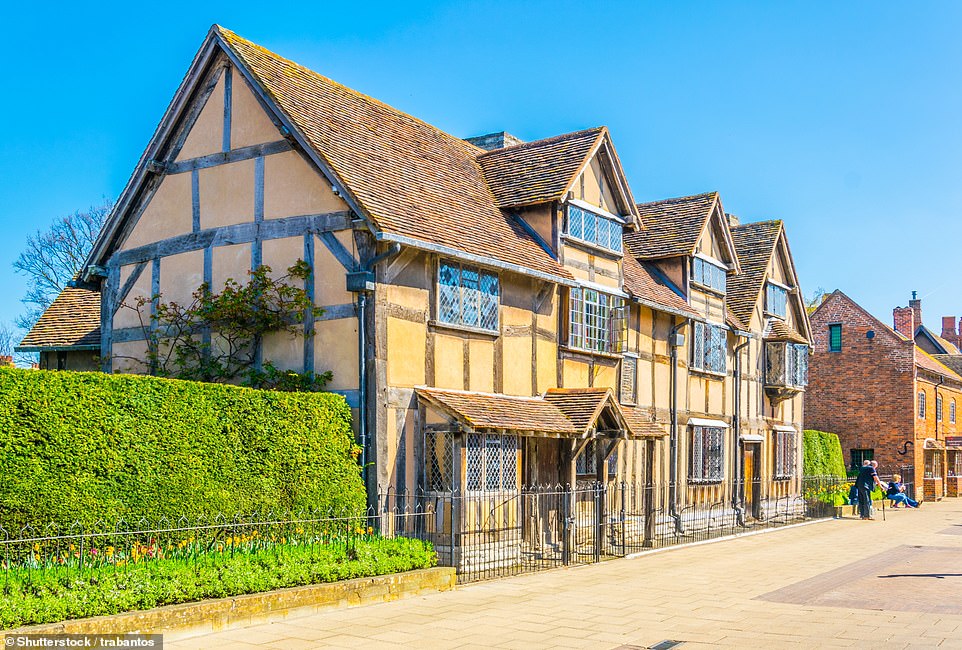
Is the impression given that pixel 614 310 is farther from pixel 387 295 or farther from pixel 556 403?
pixel 387 295

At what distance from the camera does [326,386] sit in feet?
54.6

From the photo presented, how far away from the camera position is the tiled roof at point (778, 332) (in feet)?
102

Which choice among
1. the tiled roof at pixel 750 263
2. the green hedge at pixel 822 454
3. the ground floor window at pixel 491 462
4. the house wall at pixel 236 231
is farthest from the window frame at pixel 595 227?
the green hedge at pixel 822 454

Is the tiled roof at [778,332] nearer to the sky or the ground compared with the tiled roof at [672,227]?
nearer to the ground

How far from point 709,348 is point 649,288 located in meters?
3.68

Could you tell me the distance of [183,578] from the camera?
1145cm

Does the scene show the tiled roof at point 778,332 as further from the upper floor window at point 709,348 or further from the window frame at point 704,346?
the window frame at point 704,346

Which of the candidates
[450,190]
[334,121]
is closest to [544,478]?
[450,190]

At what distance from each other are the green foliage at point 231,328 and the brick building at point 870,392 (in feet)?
99.0

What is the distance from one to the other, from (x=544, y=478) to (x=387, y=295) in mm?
5489

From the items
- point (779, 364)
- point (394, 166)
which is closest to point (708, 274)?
point (779, 364)

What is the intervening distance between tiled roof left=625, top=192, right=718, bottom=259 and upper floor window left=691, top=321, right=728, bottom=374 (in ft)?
7.02

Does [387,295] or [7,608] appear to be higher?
[387,295]

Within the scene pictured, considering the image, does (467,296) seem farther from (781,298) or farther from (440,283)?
(781,298)
